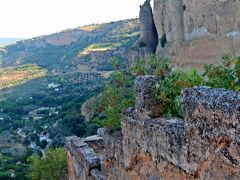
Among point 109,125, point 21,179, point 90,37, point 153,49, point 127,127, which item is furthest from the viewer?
point 90,37

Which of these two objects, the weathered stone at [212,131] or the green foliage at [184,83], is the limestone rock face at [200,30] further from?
the weathered stone at [212,131]

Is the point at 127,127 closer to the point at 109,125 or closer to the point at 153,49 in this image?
the point at 109,125

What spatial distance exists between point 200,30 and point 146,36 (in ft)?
45.0

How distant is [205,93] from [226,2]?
96.9ft

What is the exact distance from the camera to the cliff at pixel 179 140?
221 inches

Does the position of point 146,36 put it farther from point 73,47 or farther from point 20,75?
point 73,47

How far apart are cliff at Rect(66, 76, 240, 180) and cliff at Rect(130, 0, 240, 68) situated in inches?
992

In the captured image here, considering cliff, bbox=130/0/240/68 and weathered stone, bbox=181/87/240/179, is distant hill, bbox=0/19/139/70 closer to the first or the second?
cliff, bbox=130/0/240/68

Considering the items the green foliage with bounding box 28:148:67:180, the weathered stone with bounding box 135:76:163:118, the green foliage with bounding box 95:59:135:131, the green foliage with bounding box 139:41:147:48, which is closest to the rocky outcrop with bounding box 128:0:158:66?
the green foliage with bounding box 139:41:147:48

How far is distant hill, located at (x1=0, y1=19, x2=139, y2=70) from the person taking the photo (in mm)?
105875

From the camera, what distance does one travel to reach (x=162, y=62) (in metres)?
11.7

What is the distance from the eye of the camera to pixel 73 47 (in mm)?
147625

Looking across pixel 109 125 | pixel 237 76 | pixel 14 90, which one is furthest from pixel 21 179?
pixel 14 90

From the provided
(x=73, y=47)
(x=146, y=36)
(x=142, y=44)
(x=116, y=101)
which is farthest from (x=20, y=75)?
(x=116, y=101)
